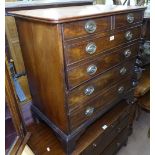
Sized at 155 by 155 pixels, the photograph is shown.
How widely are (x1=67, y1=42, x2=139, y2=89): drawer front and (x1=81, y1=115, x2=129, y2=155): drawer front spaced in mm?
502

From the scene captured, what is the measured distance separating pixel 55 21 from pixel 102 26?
0.31m

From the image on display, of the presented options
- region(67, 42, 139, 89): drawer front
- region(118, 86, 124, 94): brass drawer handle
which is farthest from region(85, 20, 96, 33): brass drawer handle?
region(118, 86, 124, 94): brass drawer handle

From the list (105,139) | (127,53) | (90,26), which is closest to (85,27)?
(90,26)

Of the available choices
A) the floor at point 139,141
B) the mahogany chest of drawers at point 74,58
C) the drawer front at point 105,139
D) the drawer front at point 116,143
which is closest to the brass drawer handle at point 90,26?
the mahogany chest of drawers at point 74,58

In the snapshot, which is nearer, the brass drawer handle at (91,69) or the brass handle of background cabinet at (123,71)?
the brass drawer handle at (91,69)

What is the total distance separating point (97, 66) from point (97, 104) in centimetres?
28

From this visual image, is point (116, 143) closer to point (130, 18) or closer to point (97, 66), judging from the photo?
point (97, 66)

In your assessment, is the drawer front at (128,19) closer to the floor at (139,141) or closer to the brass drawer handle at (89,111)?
the brass drawer handle at (89,111)

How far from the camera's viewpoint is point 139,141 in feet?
6.02

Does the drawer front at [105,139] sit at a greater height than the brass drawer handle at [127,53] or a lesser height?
lesser

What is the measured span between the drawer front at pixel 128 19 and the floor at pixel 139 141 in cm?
130

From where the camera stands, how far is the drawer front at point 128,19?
0.97m

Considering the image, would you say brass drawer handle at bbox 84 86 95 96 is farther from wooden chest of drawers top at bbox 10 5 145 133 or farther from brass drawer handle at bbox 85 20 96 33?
brass drawer handle at bbox 85 20 96 33
